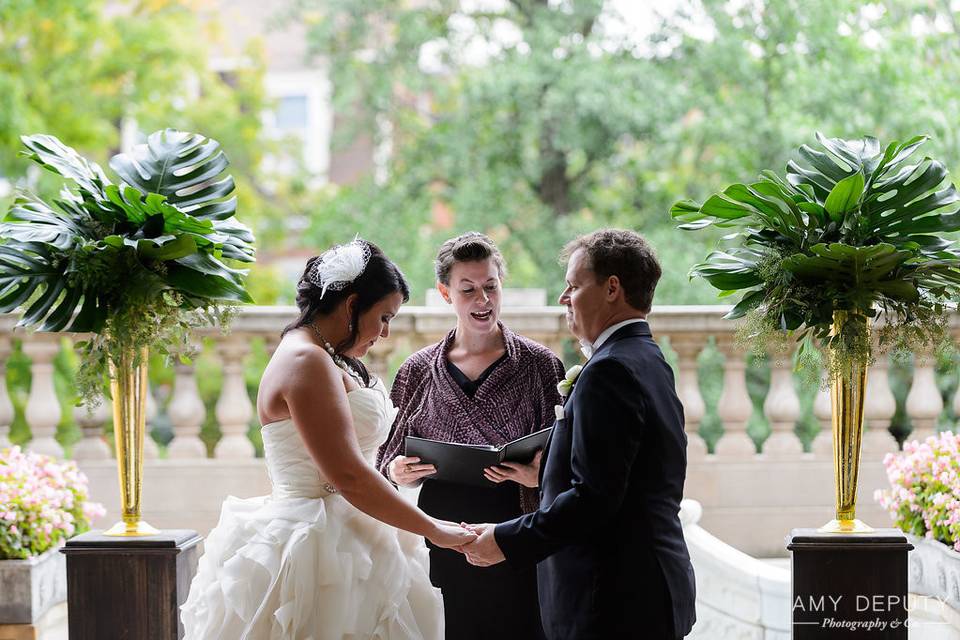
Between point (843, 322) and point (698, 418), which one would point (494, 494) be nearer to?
point (843, 322)

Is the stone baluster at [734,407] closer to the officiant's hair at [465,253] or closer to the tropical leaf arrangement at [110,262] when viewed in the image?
the officiant's hair at [465,253]

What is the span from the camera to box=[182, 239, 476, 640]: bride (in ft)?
10.4

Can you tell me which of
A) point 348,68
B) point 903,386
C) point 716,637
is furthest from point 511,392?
point 348,68

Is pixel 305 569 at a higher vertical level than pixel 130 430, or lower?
lower

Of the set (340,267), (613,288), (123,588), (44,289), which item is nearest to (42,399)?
(44,289)

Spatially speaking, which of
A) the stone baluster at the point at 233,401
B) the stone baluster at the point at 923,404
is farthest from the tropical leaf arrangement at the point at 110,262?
the stone baluster at the point at 923,404

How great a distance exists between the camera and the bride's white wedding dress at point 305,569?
3.19 meters

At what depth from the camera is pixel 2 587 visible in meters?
4.67

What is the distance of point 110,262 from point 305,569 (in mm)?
1387

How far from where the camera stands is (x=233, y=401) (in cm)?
566

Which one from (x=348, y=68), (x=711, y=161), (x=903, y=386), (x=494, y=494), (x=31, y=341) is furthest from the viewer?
(x=348, y=68)

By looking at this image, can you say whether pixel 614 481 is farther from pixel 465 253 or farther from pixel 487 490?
pixel 465 253

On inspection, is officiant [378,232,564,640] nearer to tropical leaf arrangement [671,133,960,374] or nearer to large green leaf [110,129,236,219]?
tropical leaf arrangement [671,133,960,374]

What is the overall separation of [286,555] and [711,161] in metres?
8.04
